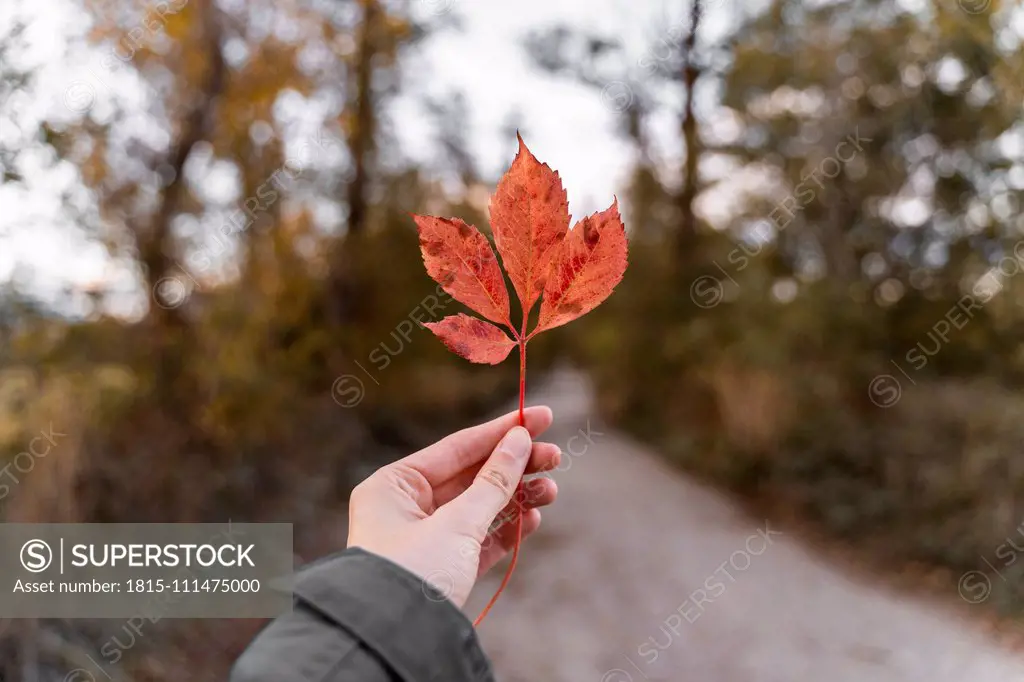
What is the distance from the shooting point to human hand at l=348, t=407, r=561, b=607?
1.83 feet

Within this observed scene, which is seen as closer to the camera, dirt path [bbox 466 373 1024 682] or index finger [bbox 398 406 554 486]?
index finger [bbox 398 406 554 486]

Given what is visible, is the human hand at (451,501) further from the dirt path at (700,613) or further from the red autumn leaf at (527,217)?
the dirt path at (700,613)

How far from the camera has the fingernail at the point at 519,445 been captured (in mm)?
595

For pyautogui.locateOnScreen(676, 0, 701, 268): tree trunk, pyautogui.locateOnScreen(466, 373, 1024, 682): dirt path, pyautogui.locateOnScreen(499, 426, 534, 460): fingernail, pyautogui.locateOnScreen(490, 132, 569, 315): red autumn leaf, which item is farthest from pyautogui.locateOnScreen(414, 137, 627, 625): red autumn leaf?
pyautogui.locateOnScreen(676, 0, 701, 268): tree trunk

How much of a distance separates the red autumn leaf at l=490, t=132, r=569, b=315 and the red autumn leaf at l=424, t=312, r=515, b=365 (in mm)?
45

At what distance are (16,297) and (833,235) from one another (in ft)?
11.0

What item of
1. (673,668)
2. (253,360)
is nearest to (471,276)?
(673,668)

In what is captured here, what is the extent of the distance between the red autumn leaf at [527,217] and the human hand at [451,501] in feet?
0.55

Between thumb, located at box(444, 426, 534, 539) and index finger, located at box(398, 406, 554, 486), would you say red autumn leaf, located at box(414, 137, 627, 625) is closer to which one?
thumb, located at box(444, 426, 534, 539)

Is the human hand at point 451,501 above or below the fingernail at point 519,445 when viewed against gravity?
below

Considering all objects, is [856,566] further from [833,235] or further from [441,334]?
[441,334]

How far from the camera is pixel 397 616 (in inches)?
18.0

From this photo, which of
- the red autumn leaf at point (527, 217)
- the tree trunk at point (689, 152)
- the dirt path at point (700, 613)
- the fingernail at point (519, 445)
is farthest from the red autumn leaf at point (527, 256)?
the tree trunk at point (689, 152)

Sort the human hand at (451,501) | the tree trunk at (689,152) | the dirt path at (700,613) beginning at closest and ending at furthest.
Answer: the human hand at (451,501), the dirt path at (700,613), the tree trunk at (689,152)
